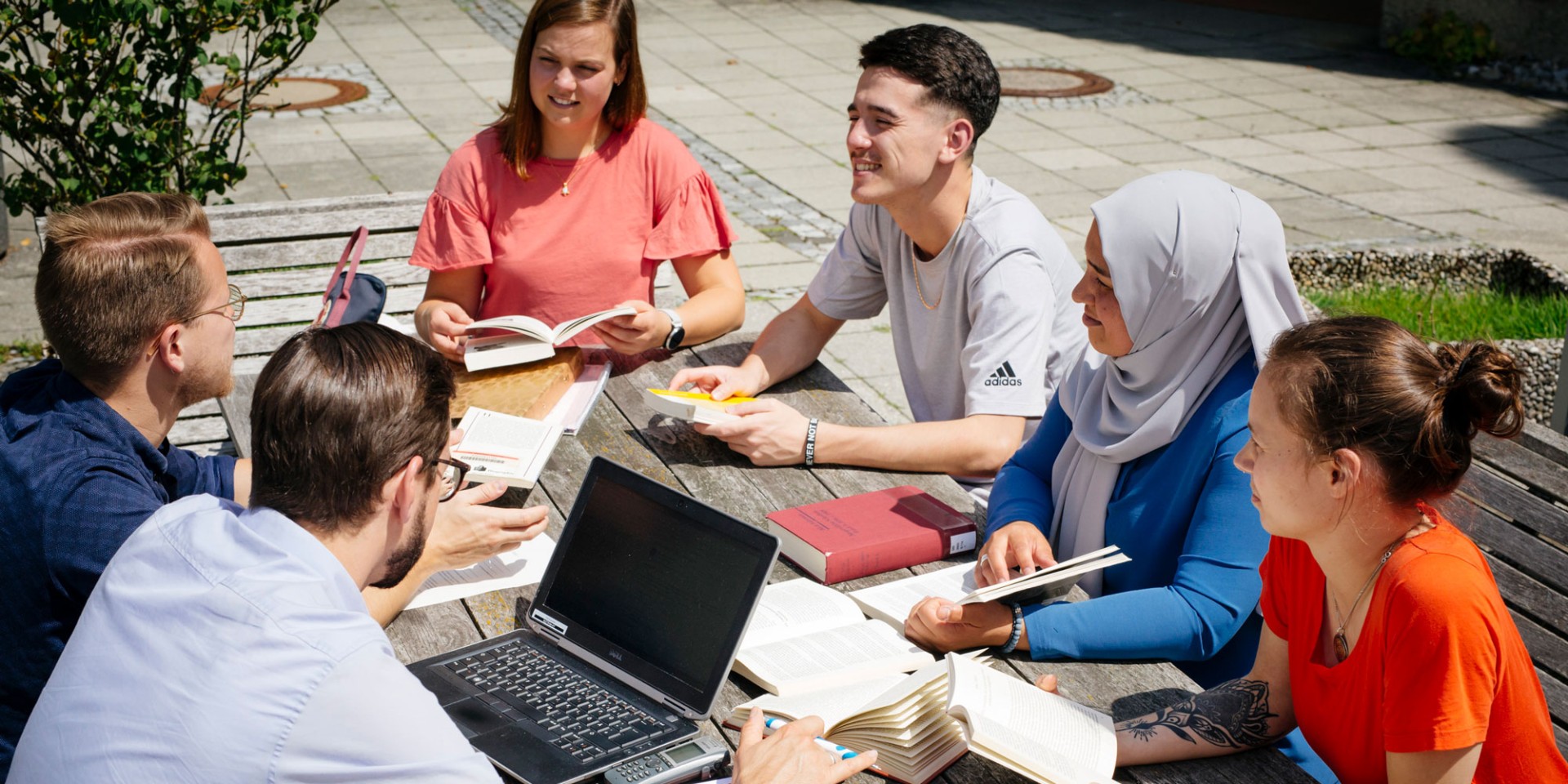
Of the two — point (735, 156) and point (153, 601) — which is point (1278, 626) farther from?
point (735, 156)

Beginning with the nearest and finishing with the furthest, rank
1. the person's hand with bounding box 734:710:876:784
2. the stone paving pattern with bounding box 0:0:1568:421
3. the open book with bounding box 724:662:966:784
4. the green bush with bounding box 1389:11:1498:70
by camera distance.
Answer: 1. the person's hand with bounding box 734:710:876:784
2. the open book with bounding box 724:662:966:784
3. the stone paving pattern with bounding box 0:0:1568:421
4. the green bush with bounding box 1389:11:1498:70

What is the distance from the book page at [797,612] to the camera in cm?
223

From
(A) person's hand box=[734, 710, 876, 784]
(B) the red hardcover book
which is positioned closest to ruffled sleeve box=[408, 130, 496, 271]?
(B) the red hardcover book

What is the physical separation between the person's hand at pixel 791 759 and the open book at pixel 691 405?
1087 mm

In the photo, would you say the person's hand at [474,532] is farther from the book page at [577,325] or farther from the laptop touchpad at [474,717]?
the book page at [577,325]

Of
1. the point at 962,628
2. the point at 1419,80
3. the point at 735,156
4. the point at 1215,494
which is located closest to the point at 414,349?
the point at 962,628

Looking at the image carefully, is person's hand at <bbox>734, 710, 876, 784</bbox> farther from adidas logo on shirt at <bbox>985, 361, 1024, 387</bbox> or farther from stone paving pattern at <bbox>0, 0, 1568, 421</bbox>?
stone paving pattern at <bbox>0, 0, 1568, 421</bbox>

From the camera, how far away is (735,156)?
338 inches

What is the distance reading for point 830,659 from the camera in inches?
85.4

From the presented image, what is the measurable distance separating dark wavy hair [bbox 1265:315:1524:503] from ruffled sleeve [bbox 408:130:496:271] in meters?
2.30

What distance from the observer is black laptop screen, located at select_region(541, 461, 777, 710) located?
2.03 meters

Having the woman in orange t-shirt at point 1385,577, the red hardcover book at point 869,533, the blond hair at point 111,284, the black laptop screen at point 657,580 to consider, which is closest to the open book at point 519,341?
the red hardcover book at point 869,533

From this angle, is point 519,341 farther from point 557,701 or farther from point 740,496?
point 557,701

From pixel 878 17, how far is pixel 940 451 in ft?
35.9
